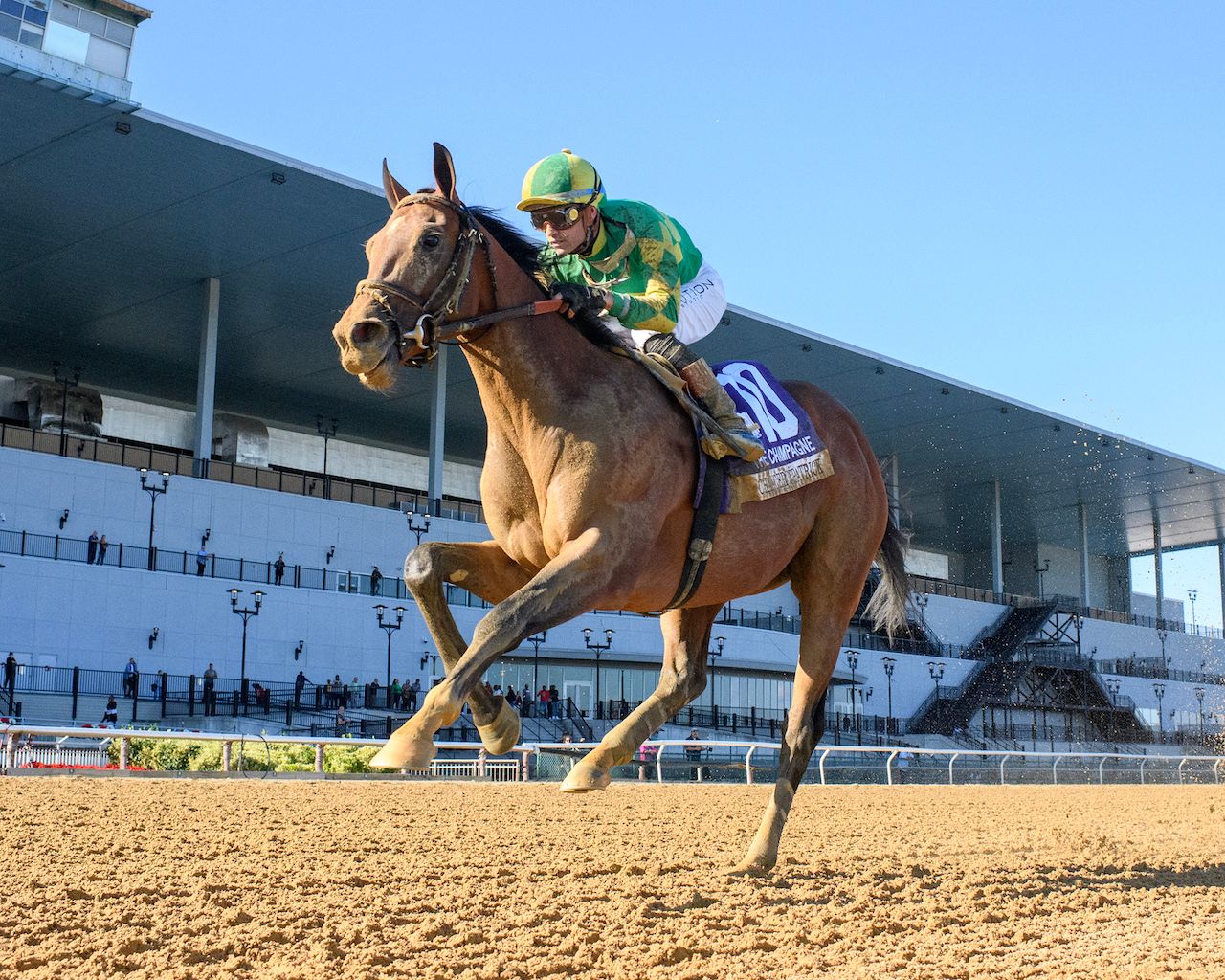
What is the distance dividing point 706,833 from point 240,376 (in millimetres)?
33026

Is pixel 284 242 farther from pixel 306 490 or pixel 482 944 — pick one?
pixel 482 944

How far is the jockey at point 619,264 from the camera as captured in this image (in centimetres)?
507

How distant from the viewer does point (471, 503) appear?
4269 cm

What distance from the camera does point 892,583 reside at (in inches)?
279

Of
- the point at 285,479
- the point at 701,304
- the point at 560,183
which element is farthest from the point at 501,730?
the point at 285,479

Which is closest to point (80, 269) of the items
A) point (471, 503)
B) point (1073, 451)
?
point (471, 503)

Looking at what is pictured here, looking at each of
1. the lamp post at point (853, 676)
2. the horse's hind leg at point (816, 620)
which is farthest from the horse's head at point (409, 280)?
the lamp post at point (853, 676)

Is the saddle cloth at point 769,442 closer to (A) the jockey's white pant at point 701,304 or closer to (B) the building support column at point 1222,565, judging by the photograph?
(A) the jockey's white pant at point 701,304

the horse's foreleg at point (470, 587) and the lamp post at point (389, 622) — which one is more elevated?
the lamp post at point (389, 622)

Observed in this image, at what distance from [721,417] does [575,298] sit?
0.80 m

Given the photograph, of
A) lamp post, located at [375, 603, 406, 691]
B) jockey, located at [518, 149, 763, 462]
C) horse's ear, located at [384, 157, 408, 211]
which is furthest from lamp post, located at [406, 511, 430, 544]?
horse's ear, located at [384, 157, 408, 211]

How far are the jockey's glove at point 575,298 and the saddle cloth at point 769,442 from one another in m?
0.77

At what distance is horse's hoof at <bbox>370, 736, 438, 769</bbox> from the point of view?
3.92m

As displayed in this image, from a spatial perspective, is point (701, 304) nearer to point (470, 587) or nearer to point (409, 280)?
point (470, 587)
